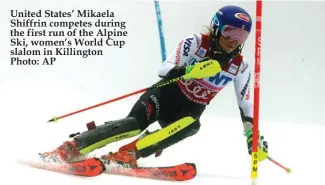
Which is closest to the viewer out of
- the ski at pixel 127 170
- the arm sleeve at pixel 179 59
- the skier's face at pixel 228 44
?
the ski at pixel 127 170

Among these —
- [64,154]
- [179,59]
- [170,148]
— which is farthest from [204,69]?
[170,148]

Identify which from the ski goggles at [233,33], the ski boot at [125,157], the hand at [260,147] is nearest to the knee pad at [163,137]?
the ski boot at [125,157]

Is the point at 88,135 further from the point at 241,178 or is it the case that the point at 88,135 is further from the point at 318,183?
the point at 318,183

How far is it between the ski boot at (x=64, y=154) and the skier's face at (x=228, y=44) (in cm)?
94

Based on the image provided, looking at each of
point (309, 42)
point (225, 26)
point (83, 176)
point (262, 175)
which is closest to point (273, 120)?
point (309, 42)

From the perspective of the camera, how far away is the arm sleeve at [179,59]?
2.94 metres

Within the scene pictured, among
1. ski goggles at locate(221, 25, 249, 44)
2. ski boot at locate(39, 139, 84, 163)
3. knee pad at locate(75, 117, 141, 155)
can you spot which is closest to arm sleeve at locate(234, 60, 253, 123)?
ski goggles at locate(221, 25, 249, 44)

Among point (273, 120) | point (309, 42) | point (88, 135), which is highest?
point (309, 42)

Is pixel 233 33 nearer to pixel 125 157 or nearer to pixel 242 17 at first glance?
pixel 242 17

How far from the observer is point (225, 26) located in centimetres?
300

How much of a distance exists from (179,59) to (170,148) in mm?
925

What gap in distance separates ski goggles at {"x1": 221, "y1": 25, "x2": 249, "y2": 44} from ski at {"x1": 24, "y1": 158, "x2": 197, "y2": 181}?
70 centimetres

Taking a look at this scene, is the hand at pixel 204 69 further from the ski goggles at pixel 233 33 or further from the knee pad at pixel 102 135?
the knee pad at pixel 102 135

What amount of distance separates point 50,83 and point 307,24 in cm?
223
